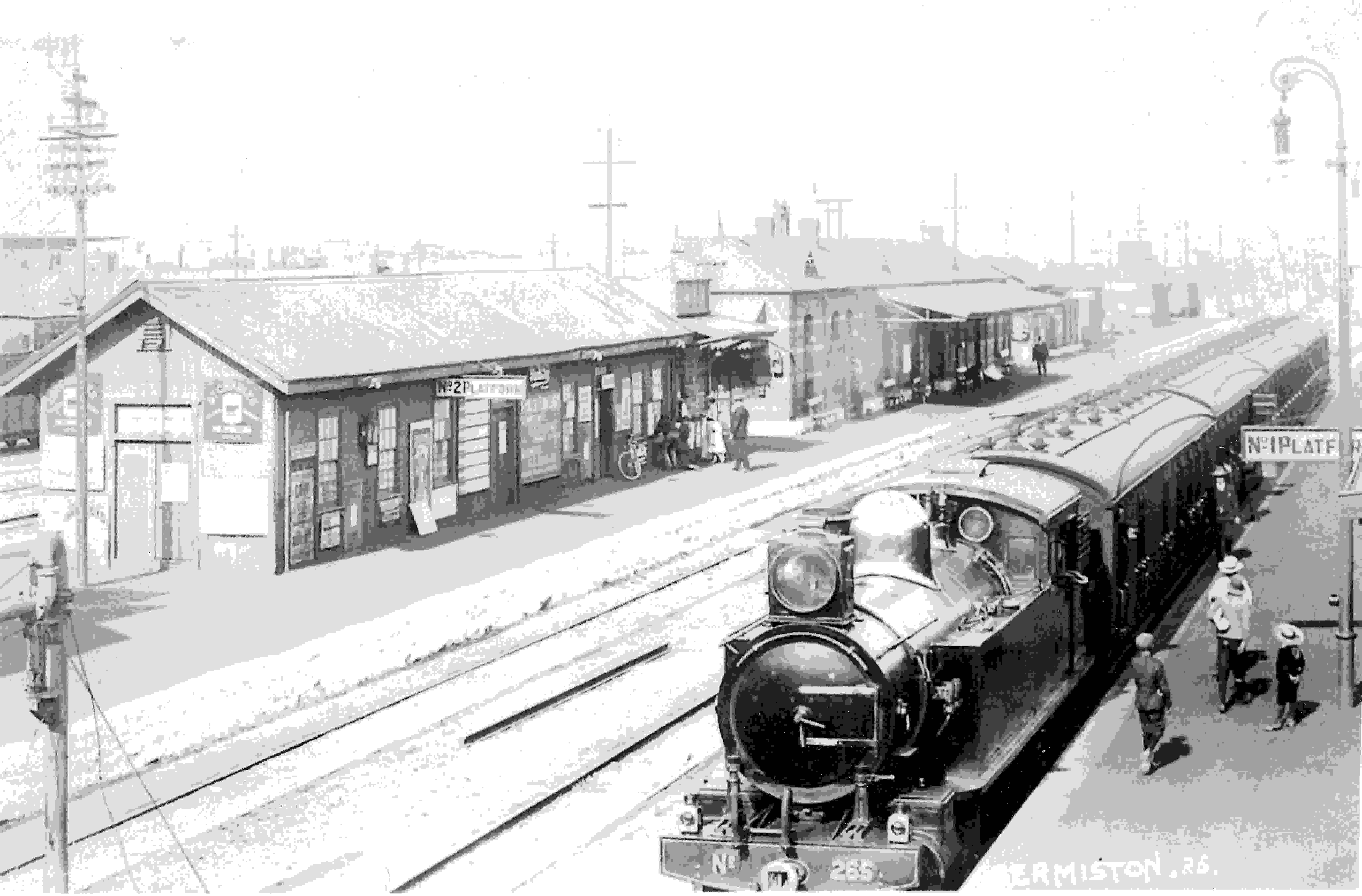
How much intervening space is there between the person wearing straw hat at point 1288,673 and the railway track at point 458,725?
4038mm

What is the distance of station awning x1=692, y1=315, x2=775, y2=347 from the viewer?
41156 millimetres

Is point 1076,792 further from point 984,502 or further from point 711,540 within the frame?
point 711,540

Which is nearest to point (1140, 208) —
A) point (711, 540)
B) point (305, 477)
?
point (711, 540)

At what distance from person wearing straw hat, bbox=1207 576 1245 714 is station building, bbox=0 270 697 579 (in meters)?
13.7

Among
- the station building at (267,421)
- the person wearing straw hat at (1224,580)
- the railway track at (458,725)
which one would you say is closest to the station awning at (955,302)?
the station building at (267,421)

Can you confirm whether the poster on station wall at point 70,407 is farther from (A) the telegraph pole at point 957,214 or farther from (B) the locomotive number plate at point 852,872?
(A) the telegraph pole at point 957,214

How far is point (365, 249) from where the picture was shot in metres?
68.7

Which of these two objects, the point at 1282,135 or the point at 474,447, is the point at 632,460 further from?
the point at 1282,135

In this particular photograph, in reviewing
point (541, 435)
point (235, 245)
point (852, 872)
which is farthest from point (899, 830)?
point (235, 245)

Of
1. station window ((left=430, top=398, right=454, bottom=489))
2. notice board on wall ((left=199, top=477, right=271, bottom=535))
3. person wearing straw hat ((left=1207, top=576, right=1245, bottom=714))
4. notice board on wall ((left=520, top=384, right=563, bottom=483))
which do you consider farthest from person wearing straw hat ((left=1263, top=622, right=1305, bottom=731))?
notice board on wall ((left=520, top=384, right=563, bottom=483))

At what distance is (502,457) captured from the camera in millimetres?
31359

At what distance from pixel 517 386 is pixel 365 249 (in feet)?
143

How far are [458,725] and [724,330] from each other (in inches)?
1076

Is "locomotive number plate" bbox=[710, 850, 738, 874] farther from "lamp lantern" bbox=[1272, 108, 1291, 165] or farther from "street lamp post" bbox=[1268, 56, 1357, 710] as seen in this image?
"lamp lantern" bbox=[1272, 108, 1291, 165]
